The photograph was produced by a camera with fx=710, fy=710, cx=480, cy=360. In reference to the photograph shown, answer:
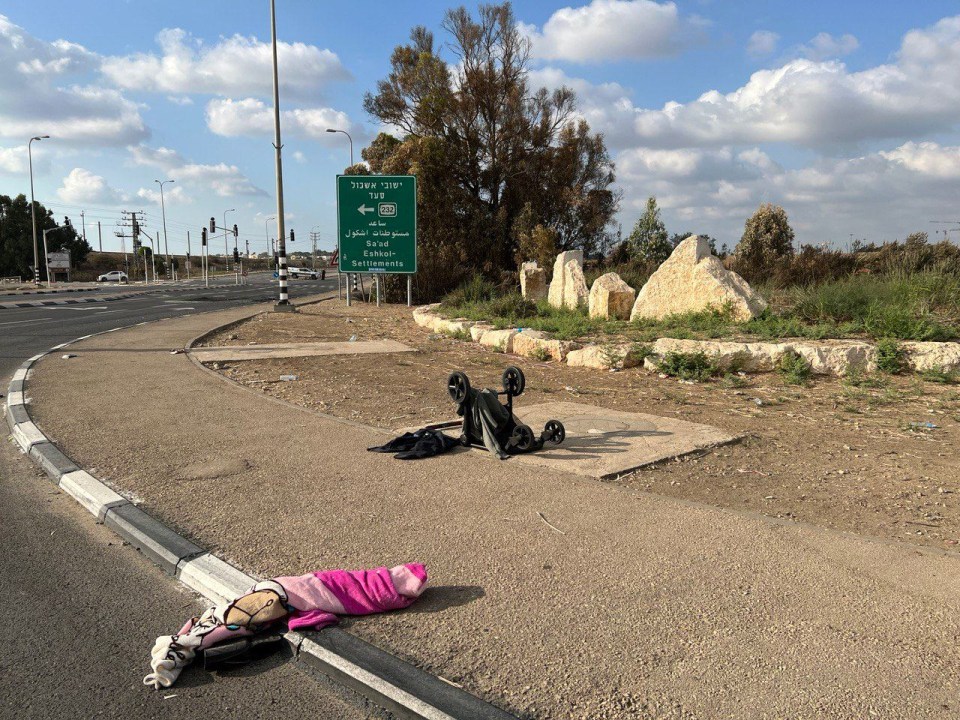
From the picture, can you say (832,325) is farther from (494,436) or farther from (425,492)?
(425,492)

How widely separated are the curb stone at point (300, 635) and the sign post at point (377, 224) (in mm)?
17245

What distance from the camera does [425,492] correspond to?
473 cm

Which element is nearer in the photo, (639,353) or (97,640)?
(97,640)

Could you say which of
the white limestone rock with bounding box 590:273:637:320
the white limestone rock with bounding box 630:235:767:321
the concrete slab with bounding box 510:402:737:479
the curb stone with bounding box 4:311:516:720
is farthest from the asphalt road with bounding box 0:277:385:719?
the white limestone rock with bounding box 590:273:637:320

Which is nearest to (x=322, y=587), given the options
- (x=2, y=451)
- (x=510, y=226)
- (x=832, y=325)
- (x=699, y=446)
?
(x=699, y=446)

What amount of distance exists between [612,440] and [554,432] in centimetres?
57

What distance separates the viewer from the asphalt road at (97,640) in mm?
2611

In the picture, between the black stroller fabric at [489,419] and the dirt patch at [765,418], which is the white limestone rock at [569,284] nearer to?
the dirt patch at [765,418]

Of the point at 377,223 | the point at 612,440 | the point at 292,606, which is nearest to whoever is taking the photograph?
the point at 292,606

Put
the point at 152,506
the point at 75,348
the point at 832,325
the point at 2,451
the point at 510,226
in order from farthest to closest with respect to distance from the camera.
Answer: the point at 510,226 → the point at 75,348 → the point at 832,325 → the point at 2,451 → the point at 152,506

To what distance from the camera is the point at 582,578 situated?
3.39 m

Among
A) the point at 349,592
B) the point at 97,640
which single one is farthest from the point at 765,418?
the point at 97,640

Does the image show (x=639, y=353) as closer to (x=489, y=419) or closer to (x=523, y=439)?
(x=523, y=439)

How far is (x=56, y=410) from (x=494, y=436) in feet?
16.5
